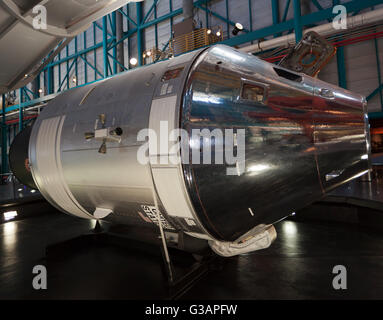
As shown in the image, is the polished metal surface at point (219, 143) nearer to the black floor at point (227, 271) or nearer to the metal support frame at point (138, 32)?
the black floor at point (227, 271)

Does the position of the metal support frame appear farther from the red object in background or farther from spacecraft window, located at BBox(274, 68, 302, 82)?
spacecraft window, located at BBox(274, 68, 302, 82)

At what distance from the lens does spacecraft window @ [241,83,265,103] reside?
79.8 inches

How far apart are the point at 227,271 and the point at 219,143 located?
1.69 meters

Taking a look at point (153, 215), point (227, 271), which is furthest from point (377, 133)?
point (153, 215)

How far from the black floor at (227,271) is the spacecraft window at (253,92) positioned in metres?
1.74

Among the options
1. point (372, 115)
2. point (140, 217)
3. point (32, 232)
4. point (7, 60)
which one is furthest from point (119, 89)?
point (372, 115)

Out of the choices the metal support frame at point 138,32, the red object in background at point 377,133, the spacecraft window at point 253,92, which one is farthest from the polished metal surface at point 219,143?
the red object in background at point 377,133

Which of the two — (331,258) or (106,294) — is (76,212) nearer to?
(106,294)

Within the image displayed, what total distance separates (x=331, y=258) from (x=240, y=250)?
1633mm

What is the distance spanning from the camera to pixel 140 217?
239 centimetres

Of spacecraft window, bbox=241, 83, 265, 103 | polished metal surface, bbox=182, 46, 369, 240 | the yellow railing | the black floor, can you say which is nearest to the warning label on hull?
polished metal surface, bbox=182, 46, 369, 240

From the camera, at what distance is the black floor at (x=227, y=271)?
2441 mm

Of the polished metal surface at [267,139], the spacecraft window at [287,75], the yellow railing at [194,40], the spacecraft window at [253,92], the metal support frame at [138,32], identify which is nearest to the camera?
the polished metal surface at [267,139]

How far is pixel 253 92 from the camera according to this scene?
208 cm
